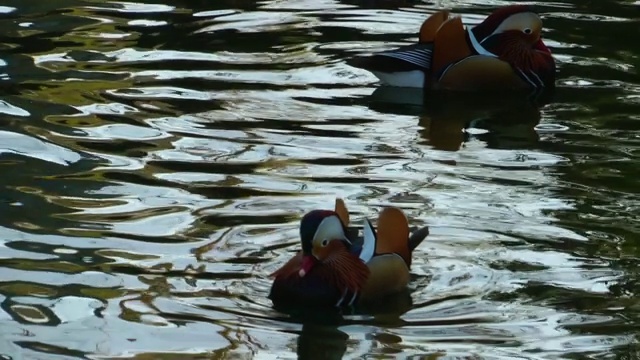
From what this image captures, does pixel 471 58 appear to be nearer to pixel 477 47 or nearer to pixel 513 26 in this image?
pixel 477 47

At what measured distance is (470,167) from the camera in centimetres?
955

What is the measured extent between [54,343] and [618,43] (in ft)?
25.8

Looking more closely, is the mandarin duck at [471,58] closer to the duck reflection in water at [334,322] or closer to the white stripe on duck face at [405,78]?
the white stripe on duck face at [405,78]

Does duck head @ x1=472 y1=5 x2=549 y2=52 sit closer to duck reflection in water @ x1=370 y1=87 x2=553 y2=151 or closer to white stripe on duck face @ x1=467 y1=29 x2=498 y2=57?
white stripe on duck face @ x1=467 y1=29 x2=498 y2=57

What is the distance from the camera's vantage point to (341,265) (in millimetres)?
7090

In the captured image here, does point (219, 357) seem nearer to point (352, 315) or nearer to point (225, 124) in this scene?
point (352, 315)

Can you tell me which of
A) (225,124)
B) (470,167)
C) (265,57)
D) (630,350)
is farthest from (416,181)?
(265,57)

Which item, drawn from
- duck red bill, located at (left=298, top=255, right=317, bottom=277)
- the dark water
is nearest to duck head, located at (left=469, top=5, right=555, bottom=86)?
the dark water

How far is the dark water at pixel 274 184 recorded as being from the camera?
6816 mm

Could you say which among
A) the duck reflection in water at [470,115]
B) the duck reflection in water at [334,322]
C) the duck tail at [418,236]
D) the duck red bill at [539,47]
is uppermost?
the duck red bill at [539,47]

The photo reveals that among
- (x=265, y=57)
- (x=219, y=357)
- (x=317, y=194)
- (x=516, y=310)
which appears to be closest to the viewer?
(x=219, y=357)

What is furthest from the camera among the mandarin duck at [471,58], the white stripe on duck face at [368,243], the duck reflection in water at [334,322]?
the mandarin duck at [471,58]

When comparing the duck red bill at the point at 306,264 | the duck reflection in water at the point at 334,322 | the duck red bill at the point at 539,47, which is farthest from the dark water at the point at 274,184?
the duck red bill at the point at 539,47

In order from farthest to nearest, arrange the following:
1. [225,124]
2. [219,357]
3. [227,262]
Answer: [225,124], [227,262], [219,357]
